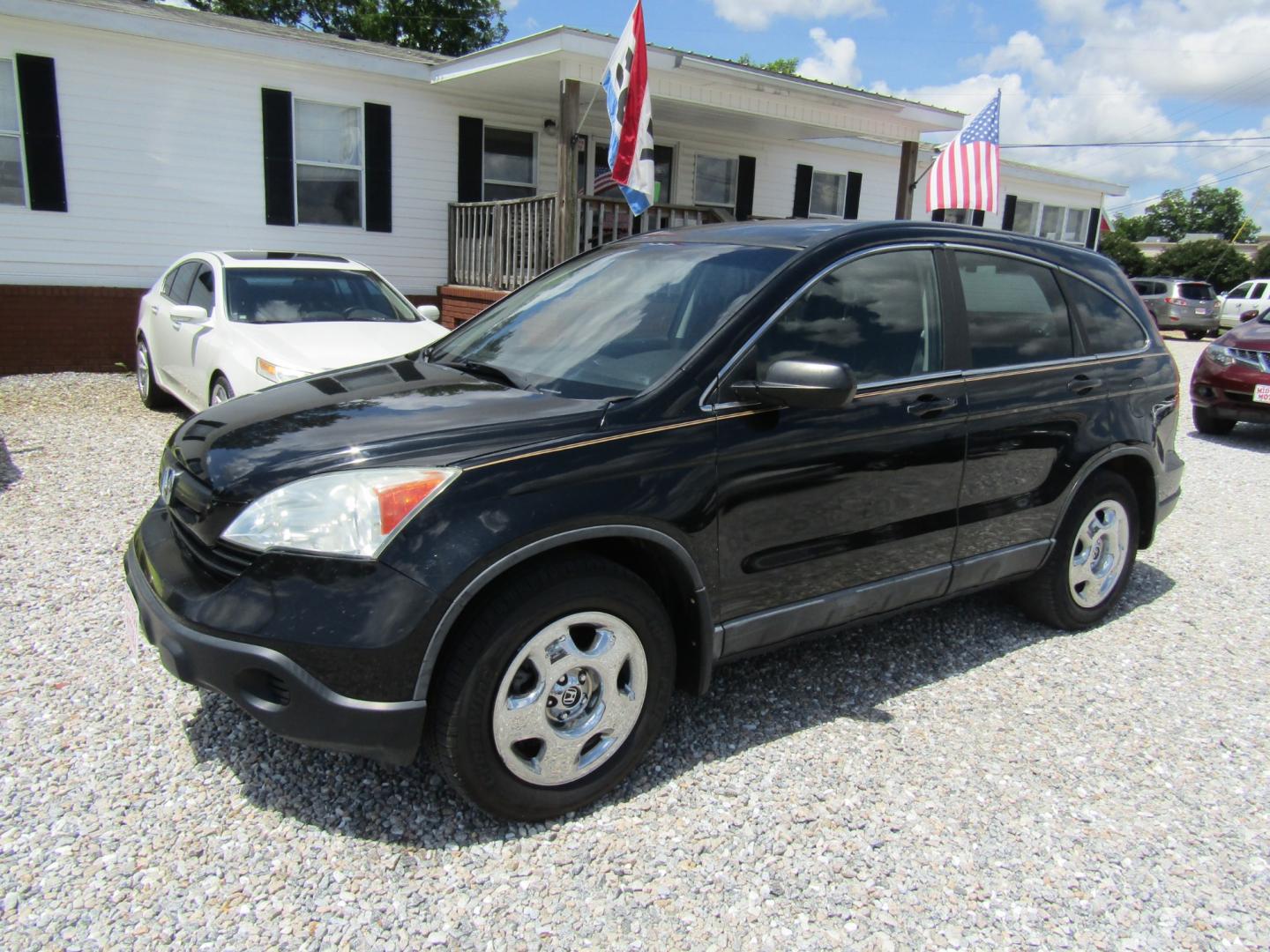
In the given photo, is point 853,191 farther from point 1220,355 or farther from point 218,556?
point 218,556

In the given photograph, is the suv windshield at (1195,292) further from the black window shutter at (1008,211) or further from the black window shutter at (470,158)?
the black window shutter at (470,158)

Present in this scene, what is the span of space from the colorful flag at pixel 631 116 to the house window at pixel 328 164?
4.50 meters

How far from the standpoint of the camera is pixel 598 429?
8.72 feet

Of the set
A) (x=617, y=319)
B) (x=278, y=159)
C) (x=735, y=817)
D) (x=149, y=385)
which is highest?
Answer: (x=278, y=159)

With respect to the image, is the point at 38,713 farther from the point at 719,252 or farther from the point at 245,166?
the point at 245,166

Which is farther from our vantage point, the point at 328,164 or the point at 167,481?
the point at 328,164

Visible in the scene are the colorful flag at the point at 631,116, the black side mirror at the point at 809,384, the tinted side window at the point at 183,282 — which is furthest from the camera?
the colorful flag at the point at 631,116

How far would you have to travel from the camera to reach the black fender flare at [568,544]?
92.9 inches

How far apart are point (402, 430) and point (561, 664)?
835mm

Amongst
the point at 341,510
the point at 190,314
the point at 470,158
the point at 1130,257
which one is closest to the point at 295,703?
the point at 341,510

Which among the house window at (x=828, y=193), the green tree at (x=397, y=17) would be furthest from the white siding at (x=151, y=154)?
the green tree at (x=397, y=17)

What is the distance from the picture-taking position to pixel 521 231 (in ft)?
36.0

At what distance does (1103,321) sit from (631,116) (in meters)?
5.54

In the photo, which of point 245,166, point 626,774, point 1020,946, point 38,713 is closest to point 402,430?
point 626,774
